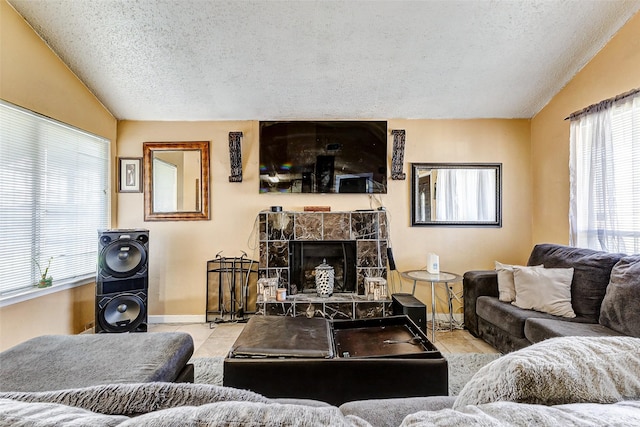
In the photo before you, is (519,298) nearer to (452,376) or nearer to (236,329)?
(452,376)

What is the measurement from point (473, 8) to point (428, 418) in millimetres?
2810

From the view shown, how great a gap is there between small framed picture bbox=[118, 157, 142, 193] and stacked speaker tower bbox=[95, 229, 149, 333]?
927 mm

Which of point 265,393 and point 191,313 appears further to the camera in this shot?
point 191,313

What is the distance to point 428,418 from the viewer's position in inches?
22.0

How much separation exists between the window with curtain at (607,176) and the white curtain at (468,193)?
2.65 ft

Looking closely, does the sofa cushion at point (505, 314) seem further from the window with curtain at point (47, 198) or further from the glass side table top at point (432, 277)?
the window with curtain at point (47, 198)

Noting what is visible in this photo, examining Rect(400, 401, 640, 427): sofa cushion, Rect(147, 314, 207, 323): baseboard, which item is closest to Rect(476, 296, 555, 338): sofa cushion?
Rect(400, 401, 640, 427): sofa cushion

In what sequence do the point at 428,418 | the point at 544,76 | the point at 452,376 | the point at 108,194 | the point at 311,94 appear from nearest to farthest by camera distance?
the point at 428,418 → the point at 452,376 → the point at 544,76 → the point at 311,94 → the point at 108,194

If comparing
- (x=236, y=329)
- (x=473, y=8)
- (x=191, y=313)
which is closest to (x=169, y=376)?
(x=236, y=329)

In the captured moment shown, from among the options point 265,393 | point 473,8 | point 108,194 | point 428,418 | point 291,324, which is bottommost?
point 265,393

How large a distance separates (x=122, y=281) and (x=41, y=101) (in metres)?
1.75

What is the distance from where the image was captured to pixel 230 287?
367cm

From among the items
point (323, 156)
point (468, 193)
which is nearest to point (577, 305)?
point (468, 193)

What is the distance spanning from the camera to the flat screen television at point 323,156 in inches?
144
